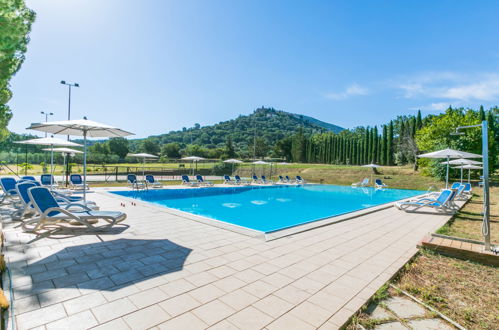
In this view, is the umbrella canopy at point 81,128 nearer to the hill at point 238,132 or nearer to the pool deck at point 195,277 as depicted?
the pool deck at point 195,277

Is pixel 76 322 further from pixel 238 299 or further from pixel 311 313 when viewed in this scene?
pixel 311 313

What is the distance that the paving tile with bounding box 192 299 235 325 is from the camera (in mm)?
2054

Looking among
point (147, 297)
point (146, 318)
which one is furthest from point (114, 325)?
point (147, 297)

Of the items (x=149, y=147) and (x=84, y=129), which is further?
(x=149, y=147)

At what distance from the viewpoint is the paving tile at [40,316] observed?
1.91m

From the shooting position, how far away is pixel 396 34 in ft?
38.3

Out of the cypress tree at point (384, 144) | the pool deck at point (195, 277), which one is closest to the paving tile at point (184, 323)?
the pool deck at point (195, 277)

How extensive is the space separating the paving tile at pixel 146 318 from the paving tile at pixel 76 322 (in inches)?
9.7

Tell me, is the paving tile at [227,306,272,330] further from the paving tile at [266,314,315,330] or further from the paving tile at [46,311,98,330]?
the paving tile at [46,311,98,330]

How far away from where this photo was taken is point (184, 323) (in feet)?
6.48

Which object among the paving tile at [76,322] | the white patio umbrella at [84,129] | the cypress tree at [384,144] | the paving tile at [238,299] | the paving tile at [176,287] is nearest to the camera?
the paving tile at [76,322]

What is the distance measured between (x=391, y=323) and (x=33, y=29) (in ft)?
47.3

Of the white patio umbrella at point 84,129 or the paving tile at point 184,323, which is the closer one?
the paving tile at point 184,323

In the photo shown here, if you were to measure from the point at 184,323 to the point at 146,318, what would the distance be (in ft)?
1.07
